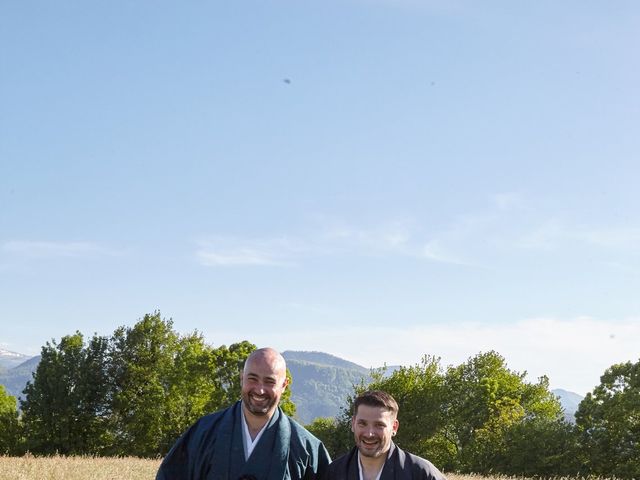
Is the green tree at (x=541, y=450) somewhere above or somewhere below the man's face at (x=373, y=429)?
below

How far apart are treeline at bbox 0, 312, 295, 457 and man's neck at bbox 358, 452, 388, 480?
52.9 metres

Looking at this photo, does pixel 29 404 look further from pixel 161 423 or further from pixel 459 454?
pixel 459 454

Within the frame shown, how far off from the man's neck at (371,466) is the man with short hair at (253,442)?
1.42 ft

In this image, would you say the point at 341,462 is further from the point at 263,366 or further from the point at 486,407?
the point at 486,407

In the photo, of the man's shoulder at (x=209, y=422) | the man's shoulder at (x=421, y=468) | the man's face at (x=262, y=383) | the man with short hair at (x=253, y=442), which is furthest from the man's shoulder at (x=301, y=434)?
the man's shoulder at (x=421, y=468)

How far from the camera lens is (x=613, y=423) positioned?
58.4m

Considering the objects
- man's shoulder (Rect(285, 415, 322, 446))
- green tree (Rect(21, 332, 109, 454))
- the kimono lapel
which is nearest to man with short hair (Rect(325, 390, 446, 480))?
man's shoulder (Rect(285, 415, 322, 446))

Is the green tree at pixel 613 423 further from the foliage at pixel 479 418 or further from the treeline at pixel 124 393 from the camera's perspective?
A: the treeline at pixel 124 393

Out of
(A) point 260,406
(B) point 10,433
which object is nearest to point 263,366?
(A) point 260,406

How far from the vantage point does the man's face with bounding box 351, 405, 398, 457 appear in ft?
21.1

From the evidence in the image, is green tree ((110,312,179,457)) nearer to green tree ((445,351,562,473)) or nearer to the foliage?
the foliage

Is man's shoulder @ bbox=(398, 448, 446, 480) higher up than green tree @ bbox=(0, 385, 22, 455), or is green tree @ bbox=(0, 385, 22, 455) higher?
man's shoulder @ bbox=(398, 448, 446, 480)

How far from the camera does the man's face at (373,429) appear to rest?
21.1ft

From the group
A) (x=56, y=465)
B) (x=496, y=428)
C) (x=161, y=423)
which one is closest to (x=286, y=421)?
(x=56, y=465)
